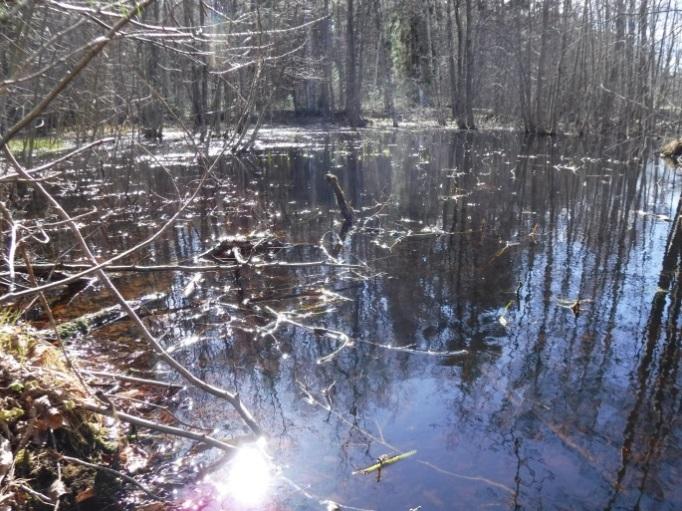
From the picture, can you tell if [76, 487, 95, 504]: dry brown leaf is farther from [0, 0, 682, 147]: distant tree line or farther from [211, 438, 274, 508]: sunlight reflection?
[0, 0, 682, 147]: distant tree line

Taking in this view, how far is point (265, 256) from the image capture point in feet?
24.8

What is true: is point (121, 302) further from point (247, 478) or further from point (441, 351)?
point (441, 351)

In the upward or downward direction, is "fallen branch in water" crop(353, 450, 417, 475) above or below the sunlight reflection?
above

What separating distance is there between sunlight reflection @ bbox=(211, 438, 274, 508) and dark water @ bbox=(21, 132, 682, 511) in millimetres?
11

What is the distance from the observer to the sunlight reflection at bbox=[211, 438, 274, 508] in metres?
3.02

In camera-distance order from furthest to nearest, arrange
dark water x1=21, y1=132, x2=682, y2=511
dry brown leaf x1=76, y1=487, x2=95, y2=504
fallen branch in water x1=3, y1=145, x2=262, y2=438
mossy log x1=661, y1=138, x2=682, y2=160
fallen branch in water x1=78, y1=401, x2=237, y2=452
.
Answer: mossy log x1=661, y1=138, x2=682, y2=160
dark water x1=21, y1=132, x2=682, y2=511
dry brown leaf x1=76, y1=487, x2=95, y2=504
fallen branch in water x1=78, y1=401, x2=237, y2=452
fallen branch in water x1=3, y1=145, x2=262, y2=438

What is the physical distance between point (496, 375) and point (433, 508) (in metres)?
1.63

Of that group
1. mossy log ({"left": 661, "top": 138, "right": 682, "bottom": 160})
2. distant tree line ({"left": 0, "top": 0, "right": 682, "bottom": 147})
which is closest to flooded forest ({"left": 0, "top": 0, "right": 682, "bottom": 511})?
distant tree line ({"left": 0, "top": 0, "right": 682, "bottom": 147})

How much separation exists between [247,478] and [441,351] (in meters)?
2.14

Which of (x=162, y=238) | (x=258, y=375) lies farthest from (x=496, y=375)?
(x=162, y=238)

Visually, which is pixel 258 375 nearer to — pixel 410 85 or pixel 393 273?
pixel 393 273

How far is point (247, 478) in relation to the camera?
318cm

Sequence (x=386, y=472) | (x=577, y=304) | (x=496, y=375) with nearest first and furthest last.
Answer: (x=386, y=472) → (x=496, y=375) → (x=577, y=304)

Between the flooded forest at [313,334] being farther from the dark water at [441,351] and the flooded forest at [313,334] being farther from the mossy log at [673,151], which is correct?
the mossy log at [673,151]
